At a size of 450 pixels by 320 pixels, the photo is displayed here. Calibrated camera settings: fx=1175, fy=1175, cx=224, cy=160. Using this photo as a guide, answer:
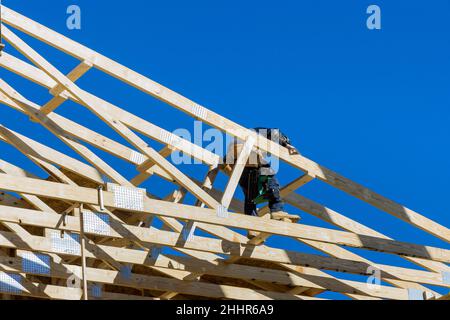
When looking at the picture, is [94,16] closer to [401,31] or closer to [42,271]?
[401,31]

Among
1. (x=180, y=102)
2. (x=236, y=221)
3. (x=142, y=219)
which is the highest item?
(x=180, y=102)

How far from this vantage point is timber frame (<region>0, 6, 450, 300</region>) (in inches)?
456

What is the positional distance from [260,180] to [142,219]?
73.7 inches

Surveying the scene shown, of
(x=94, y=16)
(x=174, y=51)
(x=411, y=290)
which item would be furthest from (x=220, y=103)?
(x=411, y=290)

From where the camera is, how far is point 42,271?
12617 millimetres

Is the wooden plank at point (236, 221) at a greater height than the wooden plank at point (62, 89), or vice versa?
the wooden plank at point (62, 89)

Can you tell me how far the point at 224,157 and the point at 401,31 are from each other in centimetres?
3289

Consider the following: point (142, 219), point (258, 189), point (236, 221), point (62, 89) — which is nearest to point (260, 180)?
point (258, 189)

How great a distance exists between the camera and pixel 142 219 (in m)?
14.0

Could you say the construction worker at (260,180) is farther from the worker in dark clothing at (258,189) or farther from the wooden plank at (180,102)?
the wooden plank at (180,102)

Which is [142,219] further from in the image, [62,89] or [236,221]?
[62,89]

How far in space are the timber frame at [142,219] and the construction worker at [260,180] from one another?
0.67ft

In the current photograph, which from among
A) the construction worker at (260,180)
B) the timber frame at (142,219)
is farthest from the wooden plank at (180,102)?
the construction worker at (260,180)

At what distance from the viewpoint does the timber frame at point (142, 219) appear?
11570 mm
